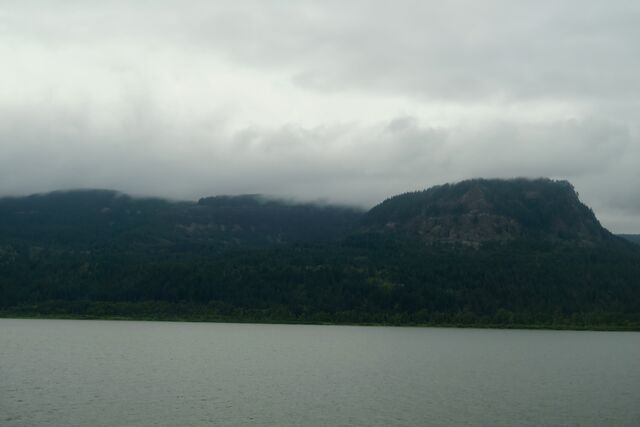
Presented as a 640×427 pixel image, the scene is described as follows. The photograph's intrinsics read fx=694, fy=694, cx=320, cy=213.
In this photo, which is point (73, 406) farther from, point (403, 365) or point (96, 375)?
point (403, 365)

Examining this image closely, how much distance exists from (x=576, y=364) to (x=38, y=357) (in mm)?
121203

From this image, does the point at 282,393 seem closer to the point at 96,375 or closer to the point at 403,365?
the point at 96,375

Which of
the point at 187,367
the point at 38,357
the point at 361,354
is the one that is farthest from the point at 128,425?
the point at 361,354

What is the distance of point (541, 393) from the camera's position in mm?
113688

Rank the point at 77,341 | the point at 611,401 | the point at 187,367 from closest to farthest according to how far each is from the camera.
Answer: the point at 611,401, the point at 187,367, the point at 77,341

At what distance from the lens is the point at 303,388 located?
11356cm

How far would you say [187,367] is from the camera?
140 meters

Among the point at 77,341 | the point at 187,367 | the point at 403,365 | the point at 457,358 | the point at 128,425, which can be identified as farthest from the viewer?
the point at 77,341

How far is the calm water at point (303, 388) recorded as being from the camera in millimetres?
86250

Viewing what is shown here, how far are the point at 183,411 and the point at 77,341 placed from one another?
122869 mm

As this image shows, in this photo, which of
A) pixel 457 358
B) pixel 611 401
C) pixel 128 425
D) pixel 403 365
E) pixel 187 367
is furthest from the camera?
pixel 457 358

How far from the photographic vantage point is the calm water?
283 ft

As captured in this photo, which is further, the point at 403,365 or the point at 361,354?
the point at 361,354

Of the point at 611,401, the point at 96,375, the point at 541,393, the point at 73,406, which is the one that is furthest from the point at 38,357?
the point at 611,401
